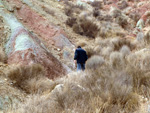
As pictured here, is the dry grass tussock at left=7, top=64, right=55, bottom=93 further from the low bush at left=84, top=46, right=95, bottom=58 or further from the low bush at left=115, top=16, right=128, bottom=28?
the low bush at left=115, top=16, right=128, bottom=28

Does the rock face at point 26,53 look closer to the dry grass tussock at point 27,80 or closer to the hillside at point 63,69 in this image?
the hillside at point 63,69

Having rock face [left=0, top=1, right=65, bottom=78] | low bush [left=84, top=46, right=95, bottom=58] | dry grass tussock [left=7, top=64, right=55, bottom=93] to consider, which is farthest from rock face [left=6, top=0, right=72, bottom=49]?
dry grass tussock [left=7, top=64, right=55, bottom=93]

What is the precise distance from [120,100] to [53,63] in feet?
15.7

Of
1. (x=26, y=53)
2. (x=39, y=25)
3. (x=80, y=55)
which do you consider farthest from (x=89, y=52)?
(x=26, y=53)

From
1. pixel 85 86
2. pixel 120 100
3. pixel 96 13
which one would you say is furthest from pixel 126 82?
pixel 96 13

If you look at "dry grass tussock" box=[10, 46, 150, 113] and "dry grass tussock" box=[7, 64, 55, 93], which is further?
"dry grass tussock" box=[7, 64, 55, 93]

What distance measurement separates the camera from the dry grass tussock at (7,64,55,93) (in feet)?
15.2

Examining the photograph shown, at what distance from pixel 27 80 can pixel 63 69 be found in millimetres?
3147

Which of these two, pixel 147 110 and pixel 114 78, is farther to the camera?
pixel 114 78

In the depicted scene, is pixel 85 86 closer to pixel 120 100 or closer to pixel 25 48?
pixel 120 100

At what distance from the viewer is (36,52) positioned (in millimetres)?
6996

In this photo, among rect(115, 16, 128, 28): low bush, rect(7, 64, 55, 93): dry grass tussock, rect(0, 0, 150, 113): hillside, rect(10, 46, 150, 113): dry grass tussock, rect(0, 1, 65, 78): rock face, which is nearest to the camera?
rect(10, 46, 150, 113): dry grass tussock

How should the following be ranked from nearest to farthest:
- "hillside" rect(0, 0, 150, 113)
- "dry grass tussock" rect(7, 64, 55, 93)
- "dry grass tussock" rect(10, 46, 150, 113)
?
"dry grass tussock" rect(10, 46, 150, 113) → "hillside" rect(0, 0, 150, 113) → "dry grass tussock" rect(7, 64, 55, 93)

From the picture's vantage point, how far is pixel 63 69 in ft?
25.9
